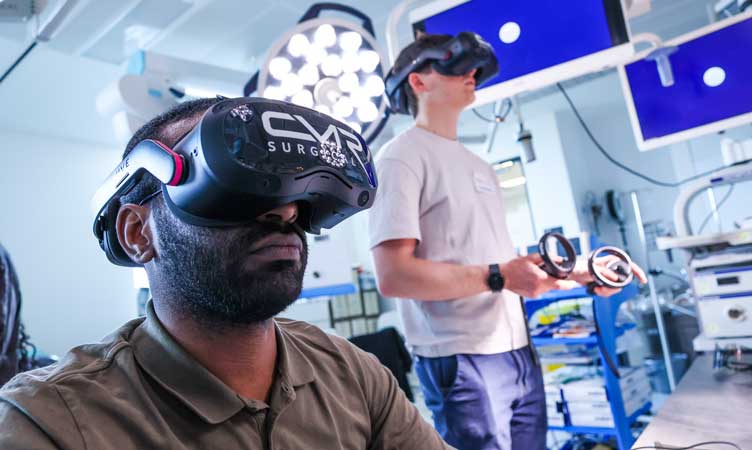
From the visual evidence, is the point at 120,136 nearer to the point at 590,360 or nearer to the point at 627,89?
the point at 627,89

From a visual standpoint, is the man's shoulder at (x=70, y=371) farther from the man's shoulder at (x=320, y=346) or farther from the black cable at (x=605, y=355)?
the black cable at (x=605, y=355)

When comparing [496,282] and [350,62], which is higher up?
[350,62]

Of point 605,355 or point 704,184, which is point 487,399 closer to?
point 704,184

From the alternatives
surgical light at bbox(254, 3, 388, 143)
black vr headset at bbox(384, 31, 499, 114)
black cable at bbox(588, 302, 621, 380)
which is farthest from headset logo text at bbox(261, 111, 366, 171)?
black cable at bbox(588, 302, 621, 380)

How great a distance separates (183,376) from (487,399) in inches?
30.2

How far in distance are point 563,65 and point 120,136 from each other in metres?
1.47

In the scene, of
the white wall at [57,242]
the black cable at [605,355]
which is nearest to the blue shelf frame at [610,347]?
the black cable at [605,355]

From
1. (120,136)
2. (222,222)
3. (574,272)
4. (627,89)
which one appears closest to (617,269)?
(574,272)

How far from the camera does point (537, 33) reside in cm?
161

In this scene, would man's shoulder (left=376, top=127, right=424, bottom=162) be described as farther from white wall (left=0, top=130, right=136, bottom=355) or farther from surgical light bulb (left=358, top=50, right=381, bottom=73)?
white wall (left=0, top=130, right=136, bottom=355)

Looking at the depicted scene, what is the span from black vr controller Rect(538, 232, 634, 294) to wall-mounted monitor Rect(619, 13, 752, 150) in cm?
76

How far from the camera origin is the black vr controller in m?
1.22

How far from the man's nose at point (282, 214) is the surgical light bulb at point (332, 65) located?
118cm

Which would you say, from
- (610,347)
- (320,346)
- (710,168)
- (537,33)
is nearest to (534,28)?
(537,33)
